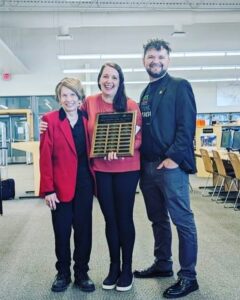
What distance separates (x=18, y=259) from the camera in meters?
3.29

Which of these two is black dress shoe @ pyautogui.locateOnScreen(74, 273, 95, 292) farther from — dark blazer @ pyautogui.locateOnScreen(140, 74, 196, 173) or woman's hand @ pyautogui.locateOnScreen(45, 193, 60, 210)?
dark blazer @ pyautogui.locateOnScreen(140, 74, 196, 173)

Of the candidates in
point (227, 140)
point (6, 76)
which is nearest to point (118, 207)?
point (227, 140)

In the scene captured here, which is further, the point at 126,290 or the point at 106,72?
the point at 126,290

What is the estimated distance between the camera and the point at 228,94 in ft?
54.8

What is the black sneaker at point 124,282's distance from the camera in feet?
8.21

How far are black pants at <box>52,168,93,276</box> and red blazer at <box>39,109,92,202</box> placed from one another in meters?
0.06

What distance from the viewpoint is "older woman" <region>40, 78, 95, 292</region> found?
7.86ft

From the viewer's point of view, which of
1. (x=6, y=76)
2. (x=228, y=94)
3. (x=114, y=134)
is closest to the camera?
(x=114, y=134)

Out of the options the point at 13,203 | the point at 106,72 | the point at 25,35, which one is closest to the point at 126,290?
the point at 106,72

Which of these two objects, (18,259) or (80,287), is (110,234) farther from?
(18,259)

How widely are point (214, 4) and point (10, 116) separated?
875 cm

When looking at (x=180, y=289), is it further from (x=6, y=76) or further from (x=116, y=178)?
(x=6, y=76)

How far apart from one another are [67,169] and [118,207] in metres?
0.41

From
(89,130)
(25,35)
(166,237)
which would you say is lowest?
(166,237)
